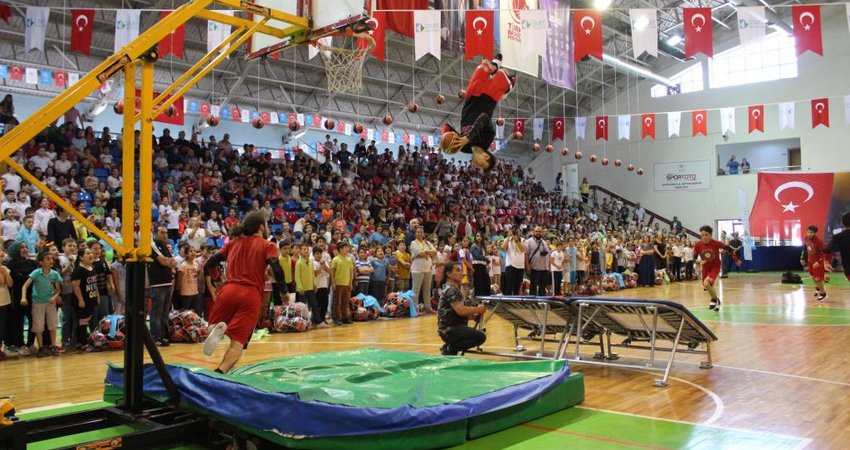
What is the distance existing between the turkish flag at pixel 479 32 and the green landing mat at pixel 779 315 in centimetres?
653

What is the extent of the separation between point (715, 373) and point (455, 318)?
9.02 ft

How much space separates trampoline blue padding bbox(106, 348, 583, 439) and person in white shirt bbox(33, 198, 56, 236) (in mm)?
6962

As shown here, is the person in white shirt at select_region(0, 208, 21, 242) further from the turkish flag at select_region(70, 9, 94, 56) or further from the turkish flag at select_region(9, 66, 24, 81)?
the turkish flag at select_region(9, 66, 24, 81)

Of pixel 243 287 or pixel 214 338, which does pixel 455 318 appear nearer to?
pixel 243 287

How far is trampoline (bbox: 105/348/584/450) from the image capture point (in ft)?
12.6

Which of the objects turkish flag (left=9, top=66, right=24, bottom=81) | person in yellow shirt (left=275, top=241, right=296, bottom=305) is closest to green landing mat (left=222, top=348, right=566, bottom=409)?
person in yellow shirt (left=275, top=241, right=296, bottom=305)

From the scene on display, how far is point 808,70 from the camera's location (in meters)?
26.2

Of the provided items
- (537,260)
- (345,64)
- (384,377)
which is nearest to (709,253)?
(537,260)

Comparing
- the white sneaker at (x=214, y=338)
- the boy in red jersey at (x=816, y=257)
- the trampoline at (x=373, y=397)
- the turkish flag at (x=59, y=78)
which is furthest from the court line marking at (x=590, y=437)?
the turkish flag at (x=59, y=78)

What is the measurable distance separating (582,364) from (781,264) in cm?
2341

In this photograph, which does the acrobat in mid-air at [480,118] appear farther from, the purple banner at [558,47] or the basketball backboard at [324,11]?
the purple banner at [558,47]

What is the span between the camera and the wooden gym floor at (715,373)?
194 inches

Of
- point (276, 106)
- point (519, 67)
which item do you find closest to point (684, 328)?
point (519, 67)

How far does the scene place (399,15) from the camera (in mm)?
12586
